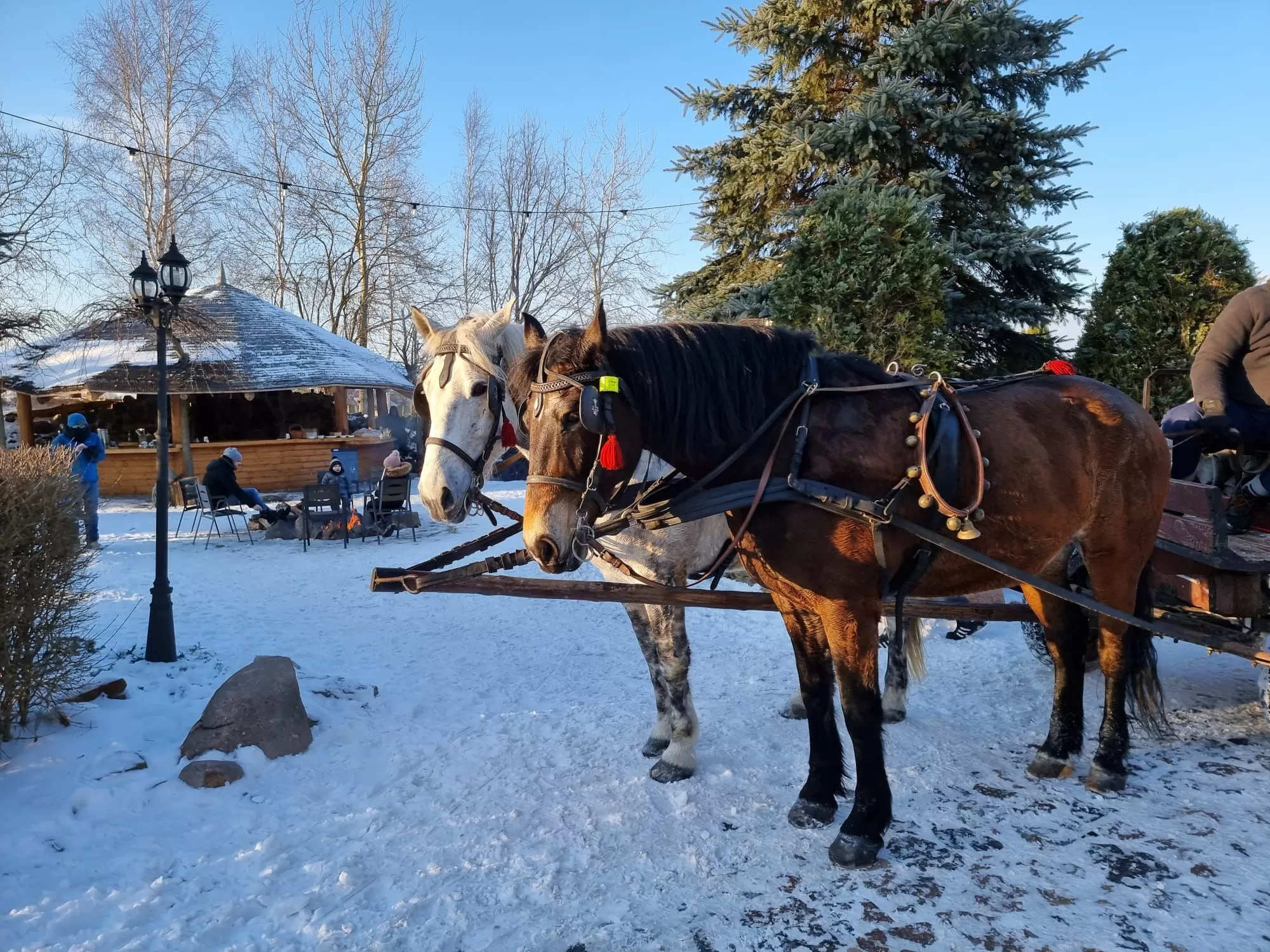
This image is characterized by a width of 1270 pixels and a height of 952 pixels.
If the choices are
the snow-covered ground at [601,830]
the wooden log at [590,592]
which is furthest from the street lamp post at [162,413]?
the wooden log at [590,592]

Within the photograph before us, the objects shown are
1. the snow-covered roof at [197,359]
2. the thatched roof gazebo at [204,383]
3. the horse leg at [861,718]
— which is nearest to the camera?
the horse leg at [861,718]

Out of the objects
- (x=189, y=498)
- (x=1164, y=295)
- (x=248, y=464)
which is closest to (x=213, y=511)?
(x=189, y=498)

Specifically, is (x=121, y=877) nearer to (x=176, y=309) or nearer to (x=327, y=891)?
(x=327, y=891)

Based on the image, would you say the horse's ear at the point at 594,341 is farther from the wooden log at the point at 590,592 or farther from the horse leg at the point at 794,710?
the horse leg at the point at 794,710

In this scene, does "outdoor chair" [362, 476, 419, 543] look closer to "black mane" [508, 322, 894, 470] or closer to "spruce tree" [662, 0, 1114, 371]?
"spruce tree" [662, 0, 1114, 371]

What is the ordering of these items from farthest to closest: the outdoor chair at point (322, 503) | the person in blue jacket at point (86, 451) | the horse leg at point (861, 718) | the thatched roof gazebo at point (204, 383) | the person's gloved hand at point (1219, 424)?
1. the thatched roof gazebo at point (204, 383)
2. the outdoor chair at point (322, 503)
3. the person in blue jacket at point (86, 451)
4. the person's gloved hand at point (1219, 424)
5. the horse leg at point (861, 718)

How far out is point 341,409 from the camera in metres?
20.4

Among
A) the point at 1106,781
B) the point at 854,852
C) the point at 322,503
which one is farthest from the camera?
the point at 322,503

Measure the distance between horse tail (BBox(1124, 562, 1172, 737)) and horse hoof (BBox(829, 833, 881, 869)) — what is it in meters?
1.70

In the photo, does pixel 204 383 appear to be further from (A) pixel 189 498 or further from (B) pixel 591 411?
(B) pixel 591 411

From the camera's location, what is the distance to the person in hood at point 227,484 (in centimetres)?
1162

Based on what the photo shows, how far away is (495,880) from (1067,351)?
35.6 ft

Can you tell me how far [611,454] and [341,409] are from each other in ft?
64.5

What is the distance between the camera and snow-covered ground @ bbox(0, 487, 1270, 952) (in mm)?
2580
